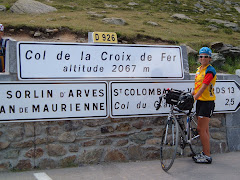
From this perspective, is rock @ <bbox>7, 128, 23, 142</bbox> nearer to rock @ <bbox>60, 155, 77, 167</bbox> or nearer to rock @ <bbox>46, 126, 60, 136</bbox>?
rock @ <bbox>46, 126, 60, 136</bbox>

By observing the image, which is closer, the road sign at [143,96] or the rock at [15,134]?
the rock at [15,134]

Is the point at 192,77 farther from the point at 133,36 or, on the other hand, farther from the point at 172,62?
the point at 133,36

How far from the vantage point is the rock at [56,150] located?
512 cm

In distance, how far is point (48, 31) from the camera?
48.3 feet

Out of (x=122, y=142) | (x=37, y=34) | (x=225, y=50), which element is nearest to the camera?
(x=122, y=142)

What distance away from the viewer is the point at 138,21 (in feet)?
64.4

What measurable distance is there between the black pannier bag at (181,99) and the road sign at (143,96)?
635mm

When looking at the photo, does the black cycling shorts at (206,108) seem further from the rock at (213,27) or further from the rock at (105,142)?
the rock at (213,27)

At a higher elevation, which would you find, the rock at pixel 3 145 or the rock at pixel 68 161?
the rock at pixel 3 145

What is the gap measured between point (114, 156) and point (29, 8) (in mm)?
16440

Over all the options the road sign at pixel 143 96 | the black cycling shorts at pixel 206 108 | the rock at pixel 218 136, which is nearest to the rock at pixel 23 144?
the road sign at pixel 143 96

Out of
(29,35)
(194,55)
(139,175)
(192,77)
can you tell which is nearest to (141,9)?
(29,35)

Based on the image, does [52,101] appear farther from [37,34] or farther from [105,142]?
[37,34]

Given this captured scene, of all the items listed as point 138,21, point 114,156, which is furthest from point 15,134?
point 138,21
